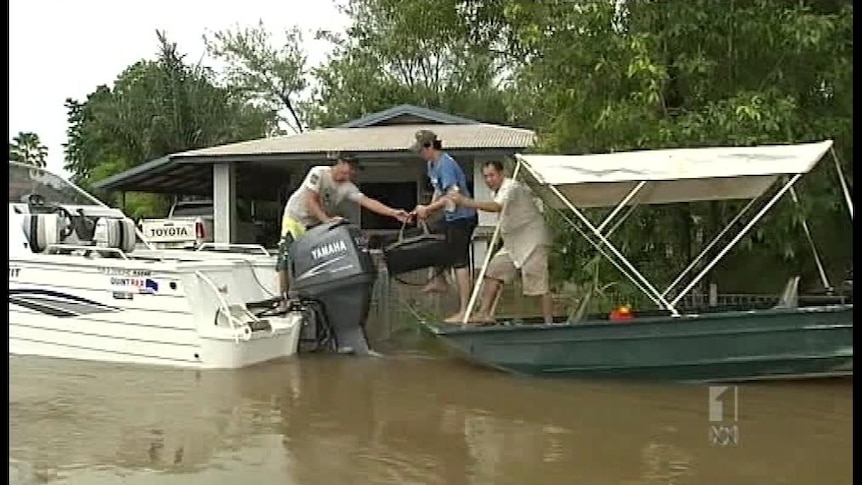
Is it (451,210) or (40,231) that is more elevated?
(451,210)

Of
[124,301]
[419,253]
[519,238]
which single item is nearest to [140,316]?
[124,301]

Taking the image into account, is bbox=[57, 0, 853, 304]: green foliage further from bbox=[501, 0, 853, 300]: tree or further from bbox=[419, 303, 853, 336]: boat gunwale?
bbox=[419, 303, 853, 336]: boat gunwale

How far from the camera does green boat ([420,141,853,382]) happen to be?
721 cm

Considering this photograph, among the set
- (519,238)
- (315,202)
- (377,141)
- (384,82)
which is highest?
(384,82)

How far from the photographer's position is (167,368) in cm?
846

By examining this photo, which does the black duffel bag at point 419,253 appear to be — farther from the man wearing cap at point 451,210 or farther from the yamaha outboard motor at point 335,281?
the yamaha outboard motor at point 335,281

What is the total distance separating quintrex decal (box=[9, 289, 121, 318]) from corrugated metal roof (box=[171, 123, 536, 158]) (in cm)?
917

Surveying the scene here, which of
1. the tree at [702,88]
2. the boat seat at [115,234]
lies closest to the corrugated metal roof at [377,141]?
the tree at [702,88]

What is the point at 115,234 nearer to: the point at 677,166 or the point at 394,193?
the point at 677,166

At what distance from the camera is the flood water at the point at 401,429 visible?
206 inches

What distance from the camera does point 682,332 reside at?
7.39m

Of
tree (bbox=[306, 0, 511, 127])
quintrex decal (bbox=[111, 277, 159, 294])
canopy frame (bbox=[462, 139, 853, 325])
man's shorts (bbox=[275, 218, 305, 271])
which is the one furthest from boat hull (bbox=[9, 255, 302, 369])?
tree (bbox=[306, 0, 511, 127])

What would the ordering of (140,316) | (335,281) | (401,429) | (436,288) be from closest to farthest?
(401,429)
(140,316)
(335,281)
(436,288)

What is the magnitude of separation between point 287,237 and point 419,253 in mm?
1172
